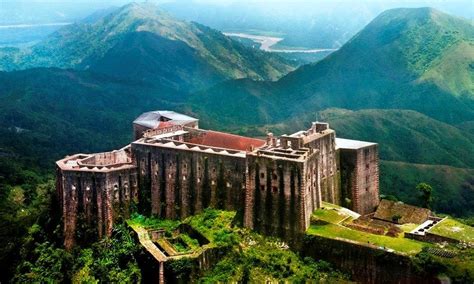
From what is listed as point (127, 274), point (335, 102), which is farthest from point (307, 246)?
point (335, 102)

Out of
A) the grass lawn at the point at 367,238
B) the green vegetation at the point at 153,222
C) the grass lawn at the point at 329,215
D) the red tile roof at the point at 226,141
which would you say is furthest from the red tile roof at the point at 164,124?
the grass lawn at the point at 367,238

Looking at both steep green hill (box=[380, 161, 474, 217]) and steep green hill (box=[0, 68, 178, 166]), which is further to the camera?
steep green hill (box=[0, 68, 178, 166])

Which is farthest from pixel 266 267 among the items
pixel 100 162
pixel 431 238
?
pixel 100 162

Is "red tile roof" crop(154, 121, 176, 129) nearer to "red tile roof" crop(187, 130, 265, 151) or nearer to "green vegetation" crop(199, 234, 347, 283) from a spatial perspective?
"red tile roof" crop(187, 130, 265, 151)

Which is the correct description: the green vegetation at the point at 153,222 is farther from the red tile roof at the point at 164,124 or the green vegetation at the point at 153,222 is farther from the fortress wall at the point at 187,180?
the red tile roof at the point at 164,124

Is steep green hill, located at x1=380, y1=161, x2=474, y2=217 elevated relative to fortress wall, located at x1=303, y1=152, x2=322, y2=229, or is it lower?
lower

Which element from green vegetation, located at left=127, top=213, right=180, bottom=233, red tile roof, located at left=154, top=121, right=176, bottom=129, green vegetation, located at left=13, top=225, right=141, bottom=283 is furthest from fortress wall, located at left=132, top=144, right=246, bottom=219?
red tile roof, located at left=154, top=121, right=176, bottom=129
